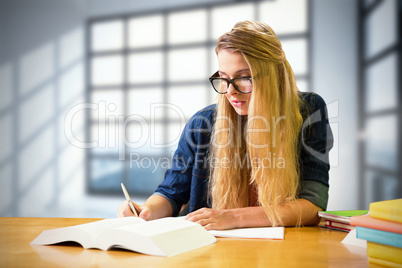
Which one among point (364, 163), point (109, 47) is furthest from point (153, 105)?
point (364, 163)

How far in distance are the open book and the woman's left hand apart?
0.10 metres

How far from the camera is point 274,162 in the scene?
4.59ft

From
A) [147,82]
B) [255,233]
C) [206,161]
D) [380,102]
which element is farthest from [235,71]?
[147,82]

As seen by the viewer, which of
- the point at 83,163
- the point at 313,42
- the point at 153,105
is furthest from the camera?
the point at 83,163

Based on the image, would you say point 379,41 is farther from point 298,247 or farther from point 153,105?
point 298,247

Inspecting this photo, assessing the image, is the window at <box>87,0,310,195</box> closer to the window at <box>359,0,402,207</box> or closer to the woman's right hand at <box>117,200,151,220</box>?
the window at <box>359,0,402,207</box>

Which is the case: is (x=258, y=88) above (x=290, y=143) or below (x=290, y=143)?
above

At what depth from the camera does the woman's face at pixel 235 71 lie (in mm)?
1383

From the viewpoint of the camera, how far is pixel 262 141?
1.44m

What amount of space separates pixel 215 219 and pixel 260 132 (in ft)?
1.36

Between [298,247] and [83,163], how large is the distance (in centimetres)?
550

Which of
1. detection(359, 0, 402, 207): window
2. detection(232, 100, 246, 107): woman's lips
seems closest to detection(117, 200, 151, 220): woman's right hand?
detection(232, 100, 246, 107): woman's lips

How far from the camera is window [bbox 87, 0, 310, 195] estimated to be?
5.45 metres

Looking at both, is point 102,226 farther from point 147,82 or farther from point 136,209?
point 147,82
